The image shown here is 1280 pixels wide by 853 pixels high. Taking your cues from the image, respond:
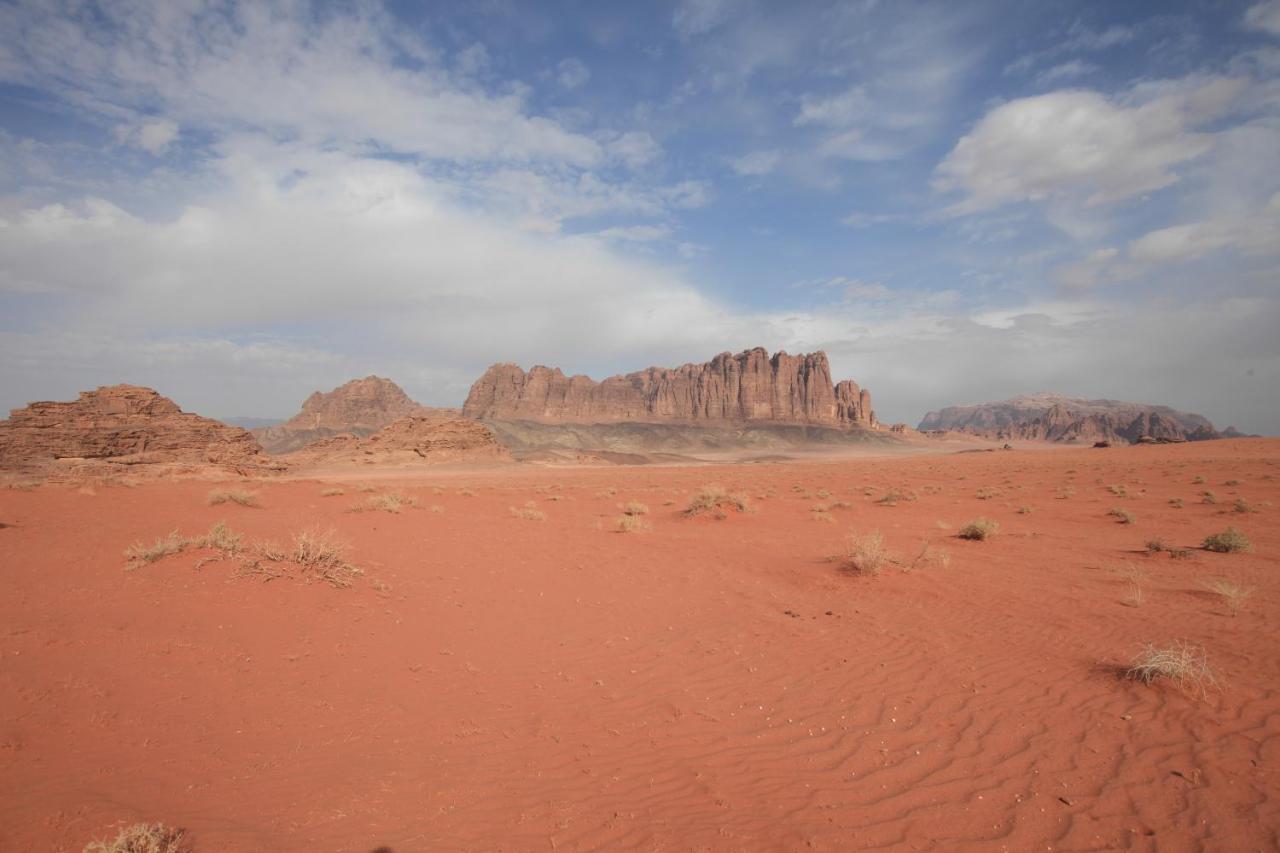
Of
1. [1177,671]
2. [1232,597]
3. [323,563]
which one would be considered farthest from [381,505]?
[1232,597]

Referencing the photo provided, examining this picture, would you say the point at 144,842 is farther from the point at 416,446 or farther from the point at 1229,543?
the point at 416,446

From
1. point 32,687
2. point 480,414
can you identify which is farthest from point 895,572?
point 480,414

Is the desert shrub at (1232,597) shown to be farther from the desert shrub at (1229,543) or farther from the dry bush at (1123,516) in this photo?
the dry bush at (1123,516)

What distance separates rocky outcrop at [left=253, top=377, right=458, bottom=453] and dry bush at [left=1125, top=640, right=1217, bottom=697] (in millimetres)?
118716

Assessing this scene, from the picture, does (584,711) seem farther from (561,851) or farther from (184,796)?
(184,796)

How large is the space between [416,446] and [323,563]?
6155 cm

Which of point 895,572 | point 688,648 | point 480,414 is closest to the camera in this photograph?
point 688,648

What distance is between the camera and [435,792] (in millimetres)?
3916

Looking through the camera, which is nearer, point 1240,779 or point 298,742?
point 1240,779

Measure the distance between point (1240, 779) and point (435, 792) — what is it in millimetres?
5540

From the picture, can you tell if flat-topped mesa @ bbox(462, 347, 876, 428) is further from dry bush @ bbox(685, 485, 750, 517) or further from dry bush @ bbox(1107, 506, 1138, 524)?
dry bush @ bbox(1107, 506, 1138, 524)

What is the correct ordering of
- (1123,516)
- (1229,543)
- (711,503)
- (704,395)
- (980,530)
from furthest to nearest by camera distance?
(704,395)
(711,503)
(1123,516)
(980,530)
(1229,543)

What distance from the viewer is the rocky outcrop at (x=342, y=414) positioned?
11419cm

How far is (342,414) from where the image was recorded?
124 m
